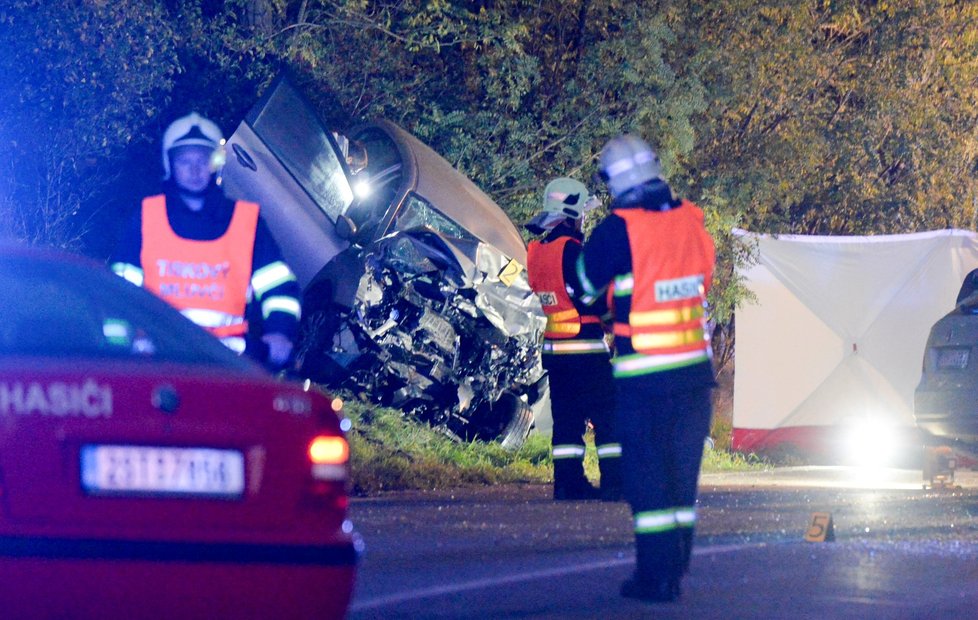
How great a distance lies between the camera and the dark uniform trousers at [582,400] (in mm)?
9773

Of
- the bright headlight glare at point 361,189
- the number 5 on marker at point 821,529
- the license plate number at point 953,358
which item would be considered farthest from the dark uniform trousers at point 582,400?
the license plate number at point 953,358

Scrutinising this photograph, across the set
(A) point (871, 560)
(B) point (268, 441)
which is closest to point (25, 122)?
(A) point (871, 560)

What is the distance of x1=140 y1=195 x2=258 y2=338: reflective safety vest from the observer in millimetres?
6094

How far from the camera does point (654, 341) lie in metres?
6.20

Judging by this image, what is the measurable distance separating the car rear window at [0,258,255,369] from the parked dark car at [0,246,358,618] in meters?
0.01

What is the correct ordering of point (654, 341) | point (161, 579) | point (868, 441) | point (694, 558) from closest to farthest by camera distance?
1. point (161, 579)
2. point (654, 341)
3. point (694, 558)
4. point (868, 441)

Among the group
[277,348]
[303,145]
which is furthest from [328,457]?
[303,145]

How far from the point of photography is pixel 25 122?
38.9ft

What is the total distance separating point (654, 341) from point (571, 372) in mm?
3628

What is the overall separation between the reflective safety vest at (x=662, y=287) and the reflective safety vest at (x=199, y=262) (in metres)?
1.38

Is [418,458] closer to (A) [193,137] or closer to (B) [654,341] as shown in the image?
(B) [654,341]

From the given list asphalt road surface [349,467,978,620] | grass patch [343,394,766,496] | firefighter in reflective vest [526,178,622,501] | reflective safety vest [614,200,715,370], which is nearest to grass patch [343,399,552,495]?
grass patch [343,394,766,496]

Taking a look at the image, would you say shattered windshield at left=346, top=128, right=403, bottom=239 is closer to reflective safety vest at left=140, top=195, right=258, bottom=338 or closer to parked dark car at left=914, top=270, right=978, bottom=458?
parked dark car at left=914, top=270, right=978, bottom=458

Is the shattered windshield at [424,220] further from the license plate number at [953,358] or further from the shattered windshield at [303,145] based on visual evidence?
the license plate number at [953,358]
